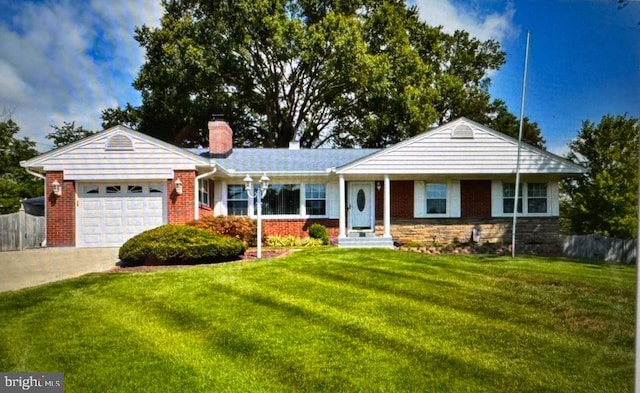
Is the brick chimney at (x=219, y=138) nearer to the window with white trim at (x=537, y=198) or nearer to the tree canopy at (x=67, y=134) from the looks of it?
the tree canopy at (x=67, y=134)

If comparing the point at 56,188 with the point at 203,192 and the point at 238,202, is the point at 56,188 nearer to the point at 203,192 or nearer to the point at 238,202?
the point at 203,192

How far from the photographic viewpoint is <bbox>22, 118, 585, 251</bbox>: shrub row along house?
1.67 m

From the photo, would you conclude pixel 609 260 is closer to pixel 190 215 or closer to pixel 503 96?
pixel 503 96

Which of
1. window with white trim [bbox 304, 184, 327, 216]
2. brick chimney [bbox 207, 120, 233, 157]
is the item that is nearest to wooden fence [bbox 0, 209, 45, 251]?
brick chimney [bbox 207, 120, 233, 157]

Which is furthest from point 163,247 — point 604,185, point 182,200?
point 604,185

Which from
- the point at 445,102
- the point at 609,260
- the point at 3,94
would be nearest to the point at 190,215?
the point at 3,94

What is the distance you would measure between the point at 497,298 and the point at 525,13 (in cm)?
166

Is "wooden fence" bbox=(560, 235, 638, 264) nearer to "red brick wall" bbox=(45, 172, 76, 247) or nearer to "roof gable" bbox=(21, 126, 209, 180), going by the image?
"roof gable" bbox=(21, 126, 209, 180)

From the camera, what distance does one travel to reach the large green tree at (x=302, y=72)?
174 centimetres

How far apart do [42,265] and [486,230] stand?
2.32m

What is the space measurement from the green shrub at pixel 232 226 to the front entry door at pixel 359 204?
4.50 ft

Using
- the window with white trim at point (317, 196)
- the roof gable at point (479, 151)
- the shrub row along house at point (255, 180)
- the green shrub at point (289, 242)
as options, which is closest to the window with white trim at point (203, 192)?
the shrub row along house at point (255, 180)

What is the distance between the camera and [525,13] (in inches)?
86.4

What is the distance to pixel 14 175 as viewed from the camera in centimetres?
149
